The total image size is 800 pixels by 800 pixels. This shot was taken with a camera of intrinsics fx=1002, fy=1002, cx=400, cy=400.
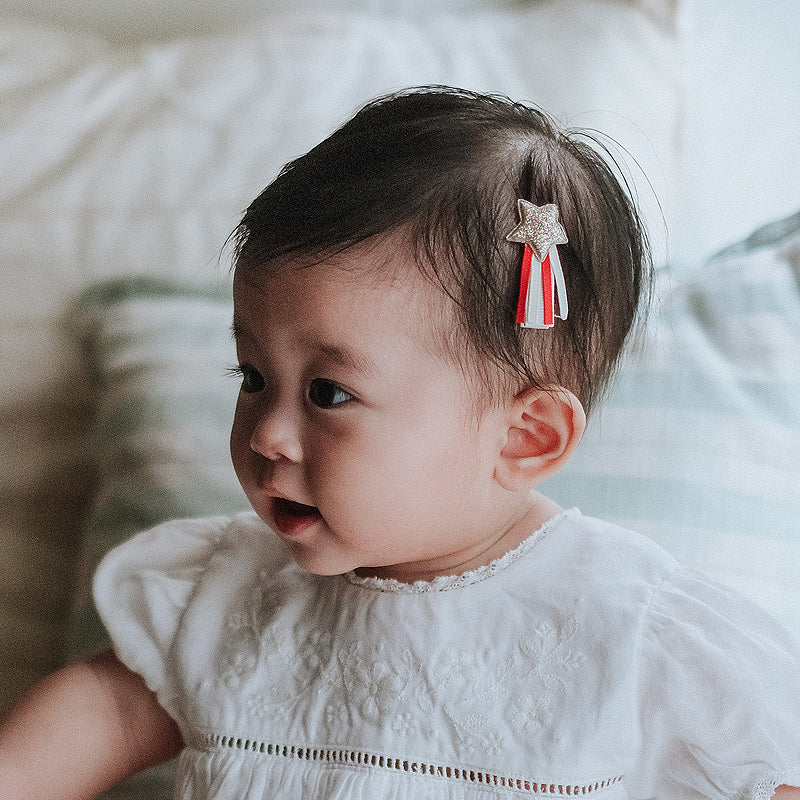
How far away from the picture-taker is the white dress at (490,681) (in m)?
0.60

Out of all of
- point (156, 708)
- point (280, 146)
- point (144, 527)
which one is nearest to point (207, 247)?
point (280, 146)

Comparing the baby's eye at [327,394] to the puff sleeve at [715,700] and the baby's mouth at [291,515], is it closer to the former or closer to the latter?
the baby's mouth at [291,515]

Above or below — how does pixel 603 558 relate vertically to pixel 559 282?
below

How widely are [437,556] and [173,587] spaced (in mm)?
206

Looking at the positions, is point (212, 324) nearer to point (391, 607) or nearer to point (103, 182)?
point (103, 182)

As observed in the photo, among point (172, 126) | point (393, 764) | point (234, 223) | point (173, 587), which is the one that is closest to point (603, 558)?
point (393, 764)

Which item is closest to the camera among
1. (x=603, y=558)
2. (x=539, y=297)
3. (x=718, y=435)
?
(x=539, y=297)

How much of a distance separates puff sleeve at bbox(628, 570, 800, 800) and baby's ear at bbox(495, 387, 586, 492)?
0.37 ft

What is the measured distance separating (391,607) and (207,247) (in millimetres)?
572

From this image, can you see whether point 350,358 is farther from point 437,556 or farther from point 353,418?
point 437,556

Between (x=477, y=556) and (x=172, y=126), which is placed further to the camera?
(x=172, y=126)

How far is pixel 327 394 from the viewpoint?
58cm

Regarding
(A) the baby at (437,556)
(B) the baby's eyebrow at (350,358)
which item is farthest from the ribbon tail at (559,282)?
(B) the baby's eyebrow at (350,358)

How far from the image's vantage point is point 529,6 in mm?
1319
